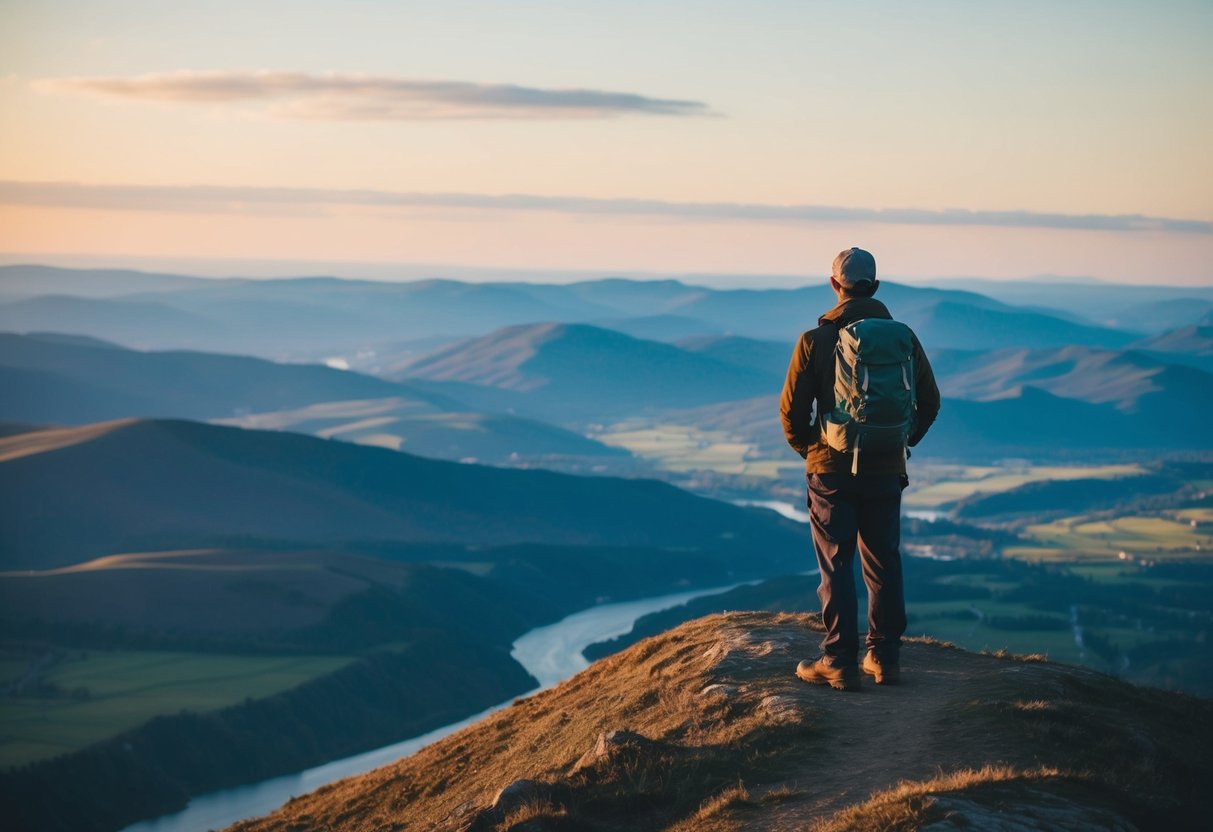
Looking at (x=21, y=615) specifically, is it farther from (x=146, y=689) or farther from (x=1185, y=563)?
(x=1185, y=563)

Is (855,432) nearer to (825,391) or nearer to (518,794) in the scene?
(825,391)

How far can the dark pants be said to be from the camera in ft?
55.5

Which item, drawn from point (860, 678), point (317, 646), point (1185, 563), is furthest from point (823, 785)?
point (1185, 563)

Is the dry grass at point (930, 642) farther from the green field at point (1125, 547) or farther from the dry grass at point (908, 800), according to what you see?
the green field at point (1125, 547)

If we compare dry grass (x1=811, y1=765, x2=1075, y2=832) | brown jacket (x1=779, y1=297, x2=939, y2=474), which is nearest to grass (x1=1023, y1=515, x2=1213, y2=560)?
brown jacket (x1=779, y1=297, x2=939, y2=474)

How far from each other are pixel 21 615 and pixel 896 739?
397 ft

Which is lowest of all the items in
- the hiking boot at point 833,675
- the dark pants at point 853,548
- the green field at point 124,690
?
the green field at point 124,690

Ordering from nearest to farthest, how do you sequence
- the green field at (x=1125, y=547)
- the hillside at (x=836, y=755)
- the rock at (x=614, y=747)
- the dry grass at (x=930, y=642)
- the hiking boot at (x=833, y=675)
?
the hillside at (x=836, y=755)
the rock at (x=614, y=747)
the hiking boot at (x=833, y=675)
the dry grass at (x=930, y=642)
the green field at (x=1125, y=547)

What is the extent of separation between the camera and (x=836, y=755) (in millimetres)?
15914

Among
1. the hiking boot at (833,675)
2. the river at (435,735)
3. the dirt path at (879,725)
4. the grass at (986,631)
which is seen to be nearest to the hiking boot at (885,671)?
the dirt path at (879,725)

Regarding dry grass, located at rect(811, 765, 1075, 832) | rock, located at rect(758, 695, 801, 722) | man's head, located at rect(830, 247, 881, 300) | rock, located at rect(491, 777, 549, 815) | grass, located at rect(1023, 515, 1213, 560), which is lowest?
grass, located at rect(1023, 515, 1213, 560)

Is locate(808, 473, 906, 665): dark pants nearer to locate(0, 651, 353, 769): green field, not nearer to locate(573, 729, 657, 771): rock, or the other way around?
locate(573, 729, 657, 771): rock

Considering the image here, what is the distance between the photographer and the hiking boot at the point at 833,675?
18031 millimetres

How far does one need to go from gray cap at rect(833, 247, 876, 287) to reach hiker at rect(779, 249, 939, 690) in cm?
1
